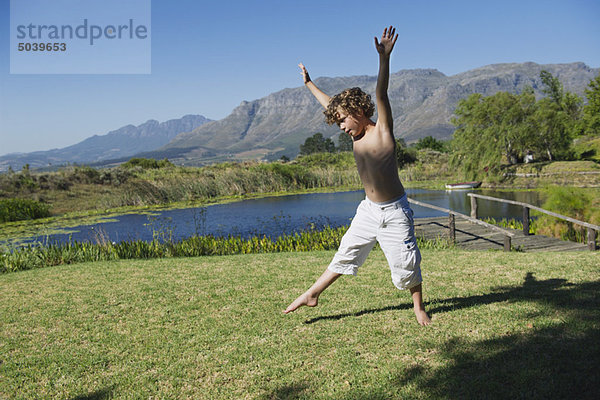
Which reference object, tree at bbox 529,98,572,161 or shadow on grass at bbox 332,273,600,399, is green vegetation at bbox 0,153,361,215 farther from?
shadow on grass at bbox 332,273,600,399

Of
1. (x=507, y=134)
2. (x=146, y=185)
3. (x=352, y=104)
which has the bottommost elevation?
(x=146, y=185)

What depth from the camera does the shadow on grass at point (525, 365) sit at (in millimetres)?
2248

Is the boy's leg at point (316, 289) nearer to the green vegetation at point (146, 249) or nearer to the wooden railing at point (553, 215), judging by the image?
the green vegetation at point (146, 249)

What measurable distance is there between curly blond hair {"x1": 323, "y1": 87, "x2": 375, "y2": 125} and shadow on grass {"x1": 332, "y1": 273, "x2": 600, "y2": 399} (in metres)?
1.78

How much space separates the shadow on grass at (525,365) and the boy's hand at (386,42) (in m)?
2.04

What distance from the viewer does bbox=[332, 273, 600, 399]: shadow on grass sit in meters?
2.25

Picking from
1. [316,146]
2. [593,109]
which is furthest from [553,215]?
[316,146]

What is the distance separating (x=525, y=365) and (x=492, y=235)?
316 inches

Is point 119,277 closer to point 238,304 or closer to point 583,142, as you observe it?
point 238,304

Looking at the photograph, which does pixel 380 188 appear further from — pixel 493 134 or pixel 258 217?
pixel 493 134

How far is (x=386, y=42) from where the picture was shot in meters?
2.77

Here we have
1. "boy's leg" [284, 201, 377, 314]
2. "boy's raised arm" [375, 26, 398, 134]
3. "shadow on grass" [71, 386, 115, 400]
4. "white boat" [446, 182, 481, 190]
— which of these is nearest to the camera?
"shadow on grass" [71, 386, 115, 400]

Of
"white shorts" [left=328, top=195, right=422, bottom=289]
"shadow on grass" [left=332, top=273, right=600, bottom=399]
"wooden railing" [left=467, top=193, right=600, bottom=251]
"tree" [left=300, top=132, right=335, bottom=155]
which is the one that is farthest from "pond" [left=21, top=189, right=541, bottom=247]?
"tree" [left=300, top=132, right=335, bottom=155]

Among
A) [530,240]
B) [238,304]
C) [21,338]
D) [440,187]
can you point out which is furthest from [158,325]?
[440,187]
